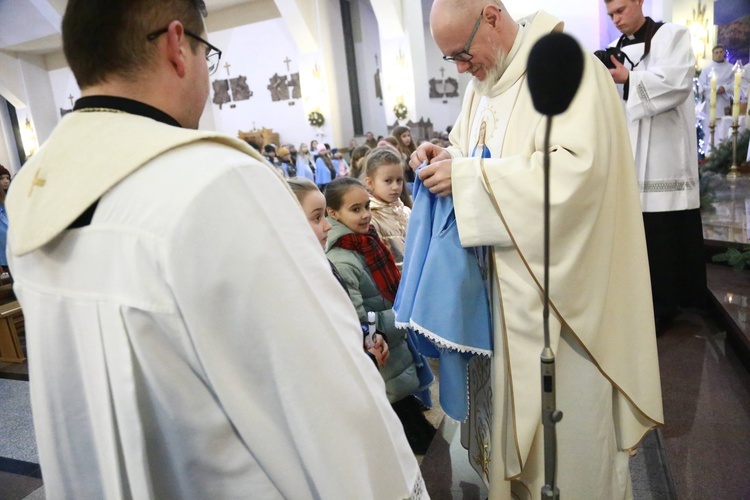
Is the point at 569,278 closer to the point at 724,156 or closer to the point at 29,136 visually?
the point at 724,156

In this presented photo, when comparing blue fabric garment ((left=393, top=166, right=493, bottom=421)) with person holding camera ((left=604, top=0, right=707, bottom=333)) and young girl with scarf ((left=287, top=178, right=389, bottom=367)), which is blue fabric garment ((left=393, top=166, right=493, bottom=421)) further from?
person holding camera ((left=604, top=0, right=707, bottom=333))

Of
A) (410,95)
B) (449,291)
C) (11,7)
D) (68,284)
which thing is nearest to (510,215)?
(449,291)

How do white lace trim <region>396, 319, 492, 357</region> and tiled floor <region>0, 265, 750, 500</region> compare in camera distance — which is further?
tiled floor <region>0, 265, 750, 500</region>

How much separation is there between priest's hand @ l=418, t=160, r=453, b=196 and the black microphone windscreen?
947 millimetres

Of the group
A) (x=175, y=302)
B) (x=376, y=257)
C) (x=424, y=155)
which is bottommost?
(x=376, y=257)

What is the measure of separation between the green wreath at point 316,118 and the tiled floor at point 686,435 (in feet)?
36.7

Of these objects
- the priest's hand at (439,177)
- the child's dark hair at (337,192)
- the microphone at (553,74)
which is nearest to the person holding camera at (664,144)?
the child's dark hair at (337,192)

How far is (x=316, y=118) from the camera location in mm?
13781

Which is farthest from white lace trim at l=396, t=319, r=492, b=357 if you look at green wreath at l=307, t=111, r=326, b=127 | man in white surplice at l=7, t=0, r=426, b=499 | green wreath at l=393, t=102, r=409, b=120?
green wreath at l=307, t=111, r=326, b=127

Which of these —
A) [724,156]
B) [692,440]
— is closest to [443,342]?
[692,440]

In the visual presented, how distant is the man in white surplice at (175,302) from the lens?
722 mm

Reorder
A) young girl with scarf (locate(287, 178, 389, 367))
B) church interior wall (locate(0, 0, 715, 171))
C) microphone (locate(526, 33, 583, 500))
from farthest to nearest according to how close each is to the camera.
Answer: church interior wall (locate(0, 0, 715, 171))
young girl with scarf (locate(287, 178, 389, 367))
microphone (locate(526, 33, 583, 500))

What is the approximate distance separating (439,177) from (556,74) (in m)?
0.96

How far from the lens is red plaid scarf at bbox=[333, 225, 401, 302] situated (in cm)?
244
